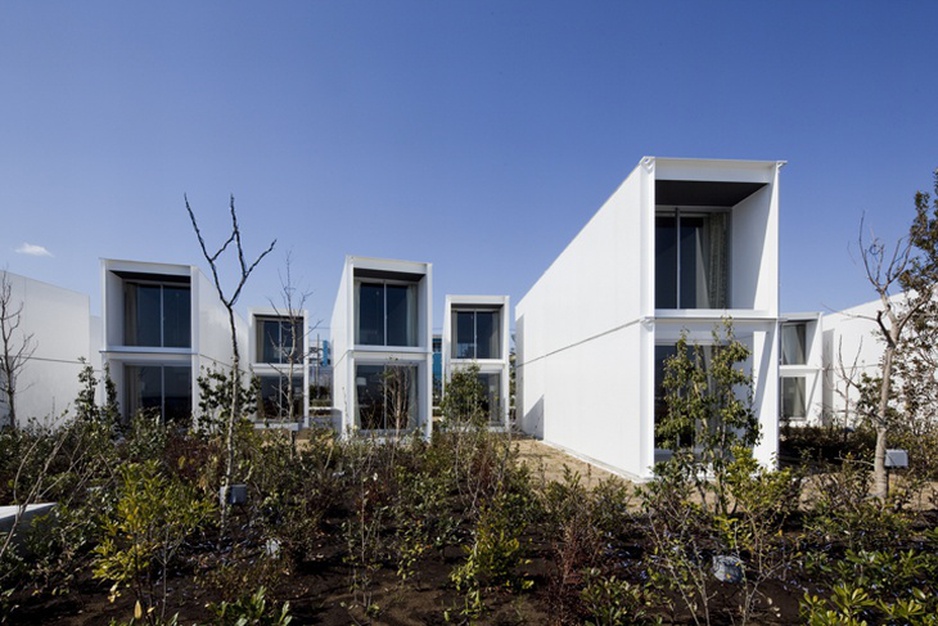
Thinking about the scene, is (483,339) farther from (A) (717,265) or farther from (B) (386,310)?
(A) (717,265)

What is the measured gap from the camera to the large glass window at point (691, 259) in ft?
35.5

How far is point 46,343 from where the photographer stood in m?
15.4

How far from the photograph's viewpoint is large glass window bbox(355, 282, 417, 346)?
1466 cm

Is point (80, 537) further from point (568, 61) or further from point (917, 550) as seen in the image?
point (568, 61)

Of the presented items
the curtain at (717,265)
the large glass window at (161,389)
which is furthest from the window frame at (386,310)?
the curtain at (717,265)

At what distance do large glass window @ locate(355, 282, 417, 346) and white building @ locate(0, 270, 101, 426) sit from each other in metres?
8.42

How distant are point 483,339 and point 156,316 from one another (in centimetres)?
1158

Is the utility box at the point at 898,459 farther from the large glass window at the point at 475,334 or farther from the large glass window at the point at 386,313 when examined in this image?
the large glass window at the point at 475,334

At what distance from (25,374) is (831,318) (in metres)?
28.9

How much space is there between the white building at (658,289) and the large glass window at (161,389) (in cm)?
1210

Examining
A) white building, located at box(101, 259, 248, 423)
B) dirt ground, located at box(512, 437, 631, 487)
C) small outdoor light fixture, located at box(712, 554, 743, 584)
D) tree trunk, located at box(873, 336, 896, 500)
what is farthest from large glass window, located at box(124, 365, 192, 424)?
tree trunk, located at box(873, 336, 896, 500)

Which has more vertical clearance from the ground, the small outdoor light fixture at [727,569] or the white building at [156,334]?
the white building at [156,334]

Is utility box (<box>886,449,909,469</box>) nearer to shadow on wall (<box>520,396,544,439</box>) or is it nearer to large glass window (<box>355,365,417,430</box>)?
shadow on wall (<box>520,396,544,439</box>)

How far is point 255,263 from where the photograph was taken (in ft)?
18.2
